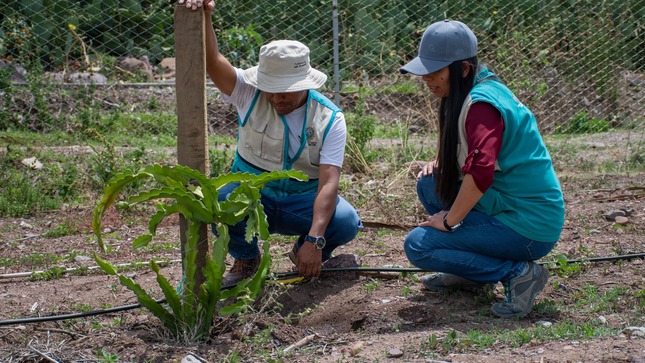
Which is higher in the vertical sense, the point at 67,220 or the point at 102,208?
the point at 102,208

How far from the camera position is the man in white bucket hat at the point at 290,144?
4289 millimetres

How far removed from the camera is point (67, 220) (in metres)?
6.48

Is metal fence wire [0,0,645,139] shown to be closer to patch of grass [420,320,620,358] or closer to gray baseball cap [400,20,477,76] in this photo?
gray baseball cap [400,20,477,76]

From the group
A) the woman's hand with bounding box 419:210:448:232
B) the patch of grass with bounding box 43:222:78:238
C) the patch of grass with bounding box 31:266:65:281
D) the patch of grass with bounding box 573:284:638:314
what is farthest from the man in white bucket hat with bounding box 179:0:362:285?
the patch of grass with bounding box 43:222:78:238

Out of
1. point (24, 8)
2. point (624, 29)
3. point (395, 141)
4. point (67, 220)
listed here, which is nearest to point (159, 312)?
point (67, 220)

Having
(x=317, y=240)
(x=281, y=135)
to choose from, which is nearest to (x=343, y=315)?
(x=317, y=240)

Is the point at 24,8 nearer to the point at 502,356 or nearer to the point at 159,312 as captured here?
the point at 159,312

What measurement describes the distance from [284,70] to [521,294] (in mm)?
1621

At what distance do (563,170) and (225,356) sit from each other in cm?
542

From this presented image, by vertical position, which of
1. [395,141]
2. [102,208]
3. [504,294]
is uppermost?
[102,208]

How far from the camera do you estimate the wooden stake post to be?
3777mm

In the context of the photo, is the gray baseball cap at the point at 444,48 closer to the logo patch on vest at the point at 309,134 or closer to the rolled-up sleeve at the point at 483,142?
the rolled-up sleeve at the point at 483,142

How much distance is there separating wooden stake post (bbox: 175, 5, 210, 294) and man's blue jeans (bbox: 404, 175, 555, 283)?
4.08 ft

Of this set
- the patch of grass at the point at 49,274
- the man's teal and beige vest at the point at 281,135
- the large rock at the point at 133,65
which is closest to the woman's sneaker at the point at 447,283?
the man's teal and beige vest at the point at 281,135
